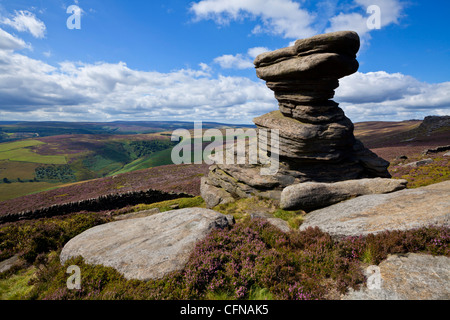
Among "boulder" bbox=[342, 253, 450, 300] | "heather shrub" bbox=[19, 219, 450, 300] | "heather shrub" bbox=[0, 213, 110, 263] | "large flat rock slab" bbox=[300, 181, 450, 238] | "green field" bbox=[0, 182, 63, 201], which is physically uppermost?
"large flat rock slab" bbox=[300, 181, 450, 238]

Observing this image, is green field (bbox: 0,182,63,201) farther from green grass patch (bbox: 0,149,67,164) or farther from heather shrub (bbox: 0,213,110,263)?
heather shrub (bbox: 0,213,110,263)

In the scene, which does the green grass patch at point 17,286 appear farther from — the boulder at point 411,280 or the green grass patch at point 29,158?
the green grass patch at point 29,158

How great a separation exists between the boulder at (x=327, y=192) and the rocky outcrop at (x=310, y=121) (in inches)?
157

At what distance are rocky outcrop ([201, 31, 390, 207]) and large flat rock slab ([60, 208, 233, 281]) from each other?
924 centimetres

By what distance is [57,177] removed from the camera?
155250 mm

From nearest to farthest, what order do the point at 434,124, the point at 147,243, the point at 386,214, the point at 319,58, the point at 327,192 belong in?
the point at 147,243 → the point at 386,214 → the point at 327,192 → the point at 319,58 → the point at 434,124

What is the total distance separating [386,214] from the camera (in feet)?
33.4

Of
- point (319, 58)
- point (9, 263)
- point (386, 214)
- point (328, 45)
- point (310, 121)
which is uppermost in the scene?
point (328, 45)

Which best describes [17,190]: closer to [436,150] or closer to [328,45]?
[328,45]

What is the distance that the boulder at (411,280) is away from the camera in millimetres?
6281

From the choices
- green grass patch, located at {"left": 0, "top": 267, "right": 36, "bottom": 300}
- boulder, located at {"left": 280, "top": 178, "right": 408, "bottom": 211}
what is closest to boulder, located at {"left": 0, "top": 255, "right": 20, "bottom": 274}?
green grass patch, located at {"left": 0, "top": 267, "right": 36, "bottom": 300}

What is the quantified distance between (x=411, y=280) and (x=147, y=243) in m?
11.0

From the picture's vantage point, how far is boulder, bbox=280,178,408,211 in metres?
14.0

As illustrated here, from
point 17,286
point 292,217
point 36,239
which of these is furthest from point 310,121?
point 36,239
